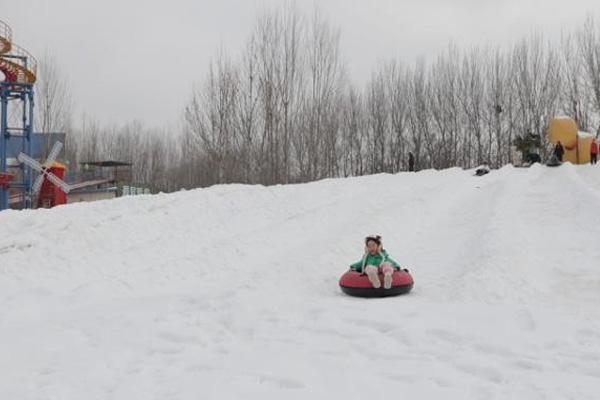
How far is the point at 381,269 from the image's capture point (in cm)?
584

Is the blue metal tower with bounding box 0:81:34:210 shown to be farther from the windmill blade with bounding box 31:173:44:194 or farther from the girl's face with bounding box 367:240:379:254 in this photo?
the girl's face with bounding box 367:240:379:254

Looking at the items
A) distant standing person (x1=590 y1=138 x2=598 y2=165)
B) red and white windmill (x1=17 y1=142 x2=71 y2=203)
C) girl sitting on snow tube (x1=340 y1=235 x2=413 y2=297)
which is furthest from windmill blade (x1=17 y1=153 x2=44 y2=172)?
distant standing person (x1=590 y1=138 x2=598 y2=165)

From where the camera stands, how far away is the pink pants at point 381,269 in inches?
226

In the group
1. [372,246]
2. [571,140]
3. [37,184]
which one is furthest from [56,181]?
[571,140]

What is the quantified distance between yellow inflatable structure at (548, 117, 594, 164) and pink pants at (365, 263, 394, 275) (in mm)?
14487

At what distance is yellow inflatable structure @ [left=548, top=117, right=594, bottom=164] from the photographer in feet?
56.9

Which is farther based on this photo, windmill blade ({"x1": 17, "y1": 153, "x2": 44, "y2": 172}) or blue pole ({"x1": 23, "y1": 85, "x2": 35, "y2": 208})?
blue pole ({"x1": 23, "y1": 85, "x2": 35, "y2": 208})

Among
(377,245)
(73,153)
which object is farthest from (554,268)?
(73,153)

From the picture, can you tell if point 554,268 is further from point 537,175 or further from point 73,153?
point 73,153

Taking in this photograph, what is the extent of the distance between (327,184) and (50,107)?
2265 centimetres

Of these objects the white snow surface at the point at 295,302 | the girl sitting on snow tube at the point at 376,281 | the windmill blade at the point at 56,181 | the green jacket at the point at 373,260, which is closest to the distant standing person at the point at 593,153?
the white snow surface at the point at 295,302

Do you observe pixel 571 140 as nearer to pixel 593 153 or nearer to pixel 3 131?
pixel 593 153

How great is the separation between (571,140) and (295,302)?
15.7 m

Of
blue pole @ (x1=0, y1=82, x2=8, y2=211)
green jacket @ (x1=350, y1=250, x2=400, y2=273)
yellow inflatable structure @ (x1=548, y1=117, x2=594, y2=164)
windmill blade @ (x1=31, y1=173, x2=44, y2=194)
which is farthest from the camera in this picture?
windmill blade @ (x1=31, y1=173, x2=44, y2=194)
